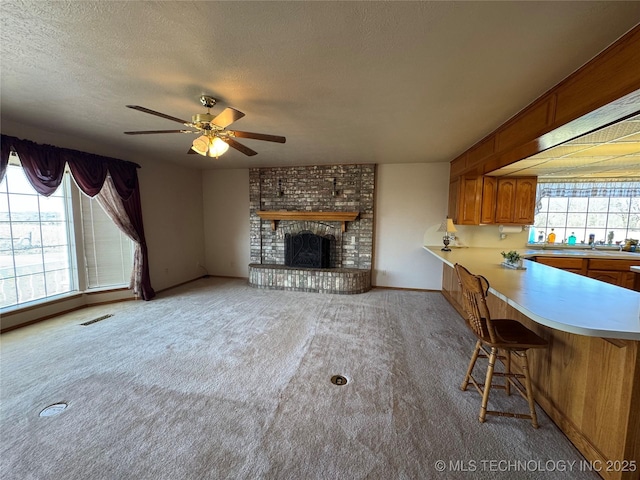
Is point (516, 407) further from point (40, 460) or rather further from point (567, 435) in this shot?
point (40, 460)

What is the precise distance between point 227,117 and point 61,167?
2.84 meters

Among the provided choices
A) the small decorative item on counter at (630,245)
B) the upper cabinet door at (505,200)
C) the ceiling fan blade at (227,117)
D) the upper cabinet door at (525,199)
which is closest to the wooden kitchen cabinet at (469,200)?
the upper cabinet door at (505,200)

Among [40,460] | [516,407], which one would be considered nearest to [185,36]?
[40,460]

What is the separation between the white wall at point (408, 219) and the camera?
4.71 metres

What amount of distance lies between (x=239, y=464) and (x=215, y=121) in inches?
90.4

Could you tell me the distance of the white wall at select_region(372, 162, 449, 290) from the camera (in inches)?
186

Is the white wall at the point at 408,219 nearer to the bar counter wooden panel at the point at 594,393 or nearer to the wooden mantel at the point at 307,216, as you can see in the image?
the wooden mantel at the point at 307,216

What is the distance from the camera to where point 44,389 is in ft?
6.70

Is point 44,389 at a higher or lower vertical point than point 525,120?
lower

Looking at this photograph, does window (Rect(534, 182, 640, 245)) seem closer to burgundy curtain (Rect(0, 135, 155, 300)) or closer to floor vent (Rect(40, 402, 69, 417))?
floor vent (Rect(40, 402, 69, 417))

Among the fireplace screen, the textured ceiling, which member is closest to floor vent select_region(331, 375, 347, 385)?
the textured ceiling

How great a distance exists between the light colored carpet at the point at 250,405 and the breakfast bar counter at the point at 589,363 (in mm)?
154

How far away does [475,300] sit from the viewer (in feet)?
6.11

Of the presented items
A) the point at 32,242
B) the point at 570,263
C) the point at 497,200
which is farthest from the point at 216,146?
the point at 570,263
